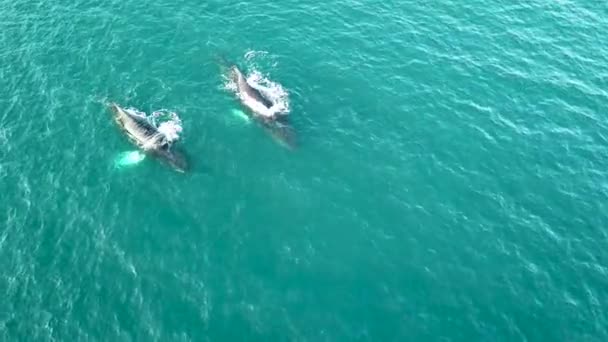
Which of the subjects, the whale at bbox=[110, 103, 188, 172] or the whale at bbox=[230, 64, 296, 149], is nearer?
the whale at bbox=[110, 103, 188, 172]

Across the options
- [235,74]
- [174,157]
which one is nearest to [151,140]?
[174,157]

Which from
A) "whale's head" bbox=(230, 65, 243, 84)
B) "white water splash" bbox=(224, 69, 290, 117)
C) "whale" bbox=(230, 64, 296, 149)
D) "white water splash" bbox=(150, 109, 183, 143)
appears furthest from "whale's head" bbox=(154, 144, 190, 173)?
"whale's head" bbox=(230, 65, 243, 84)

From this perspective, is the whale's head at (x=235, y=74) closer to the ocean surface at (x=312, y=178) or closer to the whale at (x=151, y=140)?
the ocean surface at (x=312, y=178)

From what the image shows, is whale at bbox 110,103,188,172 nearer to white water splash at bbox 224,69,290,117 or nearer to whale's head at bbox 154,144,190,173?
whale's head at bbox 154,144,190,173

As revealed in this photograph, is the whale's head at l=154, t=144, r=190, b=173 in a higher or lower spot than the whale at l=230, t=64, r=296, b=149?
lower

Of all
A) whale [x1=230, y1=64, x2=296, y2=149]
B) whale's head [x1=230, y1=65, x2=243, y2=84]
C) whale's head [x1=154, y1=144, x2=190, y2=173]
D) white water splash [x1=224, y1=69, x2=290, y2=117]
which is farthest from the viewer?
whale's head [x1=230, y1=65, x2=243, y2=84]

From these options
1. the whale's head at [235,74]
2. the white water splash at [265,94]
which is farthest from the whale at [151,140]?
the whale's head at [235,74]

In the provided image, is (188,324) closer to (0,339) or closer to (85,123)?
(0,339)
